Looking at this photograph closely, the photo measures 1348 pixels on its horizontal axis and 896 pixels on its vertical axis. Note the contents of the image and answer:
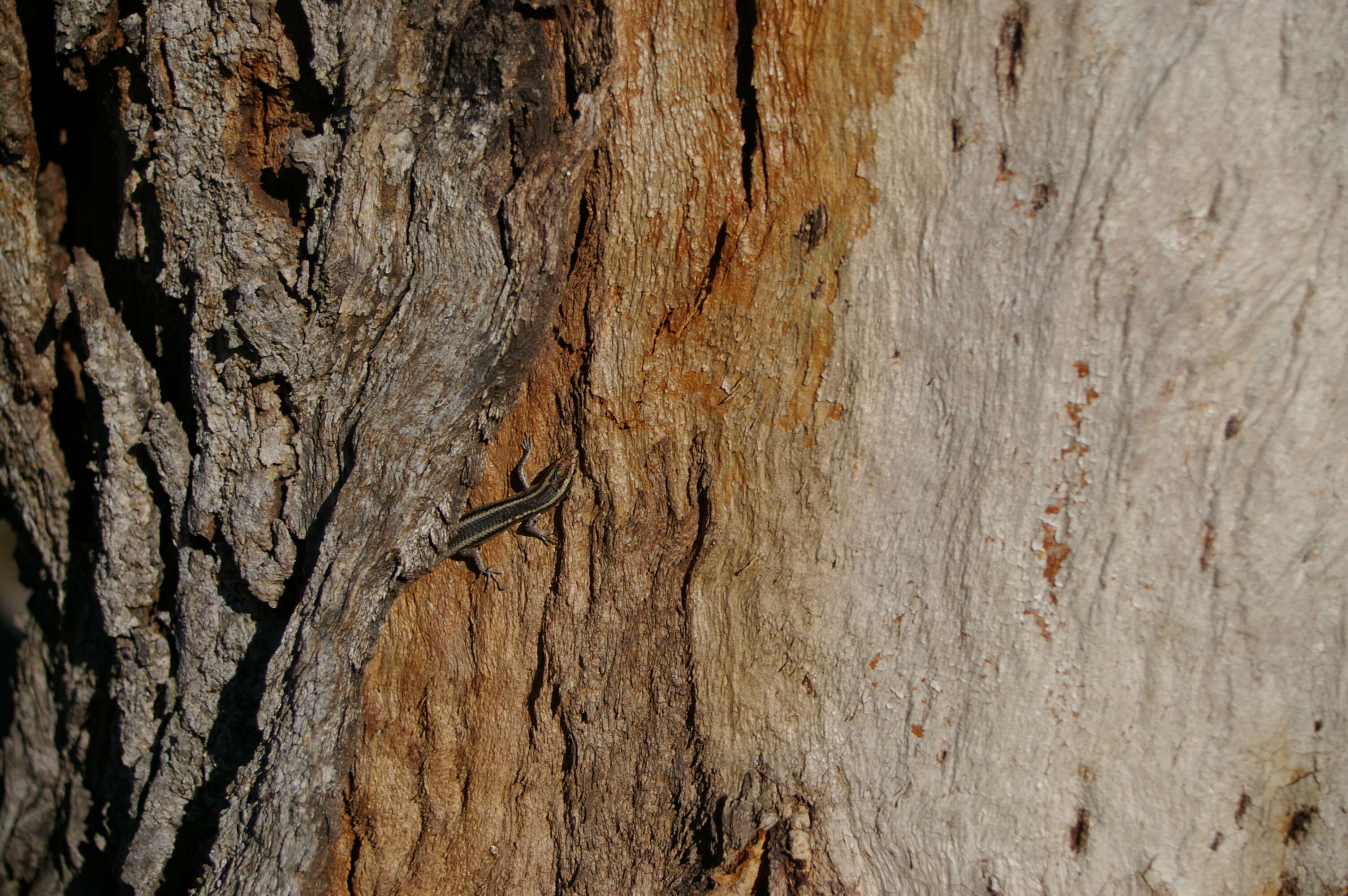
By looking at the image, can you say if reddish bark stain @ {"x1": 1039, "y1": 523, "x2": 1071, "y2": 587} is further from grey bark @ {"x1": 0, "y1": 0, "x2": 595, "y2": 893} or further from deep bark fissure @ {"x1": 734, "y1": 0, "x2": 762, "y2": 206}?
grey bark @ {"x1": 0, "y1": 0, "x2": 595, "y2": 893}

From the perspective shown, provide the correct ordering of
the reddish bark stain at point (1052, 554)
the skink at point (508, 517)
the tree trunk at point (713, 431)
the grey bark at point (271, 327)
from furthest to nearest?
1. the skink at point (508, 517)
2. the grey bark at point (271, 327)
3. the reddish bark stain at point (1052, 554)
4. the tree trunk at point (713, 431)

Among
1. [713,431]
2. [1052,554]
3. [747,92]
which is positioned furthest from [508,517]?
[1052,554]

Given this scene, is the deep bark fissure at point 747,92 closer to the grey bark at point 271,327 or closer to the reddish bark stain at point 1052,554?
the grey bark at point 271,327

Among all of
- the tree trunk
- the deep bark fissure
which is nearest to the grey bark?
the tree trunk

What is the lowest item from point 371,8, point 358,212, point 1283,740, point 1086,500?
point 1283,740

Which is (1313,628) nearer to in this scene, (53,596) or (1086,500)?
(1086,500)

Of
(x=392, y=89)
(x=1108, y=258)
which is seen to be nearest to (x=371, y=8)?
(x=392, y=89)

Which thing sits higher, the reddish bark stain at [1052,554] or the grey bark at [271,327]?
the grey bark at [271,327]

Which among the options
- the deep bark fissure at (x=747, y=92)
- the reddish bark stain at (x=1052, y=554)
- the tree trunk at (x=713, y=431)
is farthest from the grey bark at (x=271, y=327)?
the reddish bark stain at (x=1052, y=554)
